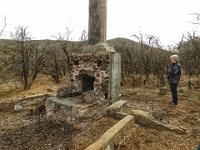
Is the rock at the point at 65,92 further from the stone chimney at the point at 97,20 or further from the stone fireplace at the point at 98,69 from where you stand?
the stone chimney at the point at 97,20

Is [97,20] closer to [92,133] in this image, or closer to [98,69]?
[98,69]

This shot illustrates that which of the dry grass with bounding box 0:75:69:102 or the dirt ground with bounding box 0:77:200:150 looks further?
the dry grass with bounding box 0:75:69:102

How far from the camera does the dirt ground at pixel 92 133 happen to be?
5297 millimetres

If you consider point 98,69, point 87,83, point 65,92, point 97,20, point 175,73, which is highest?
point 97,20

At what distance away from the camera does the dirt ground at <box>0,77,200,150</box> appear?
5297 mm

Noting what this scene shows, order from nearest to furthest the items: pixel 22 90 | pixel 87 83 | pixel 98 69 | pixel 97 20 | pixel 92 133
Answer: pixel 92 133, pixel 98 69, pixel 97 20, pixel 87 83, pixel 22 90

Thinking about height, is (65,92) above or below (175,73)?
below

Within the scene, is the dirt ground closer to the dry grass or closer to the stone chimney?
the stone chimney

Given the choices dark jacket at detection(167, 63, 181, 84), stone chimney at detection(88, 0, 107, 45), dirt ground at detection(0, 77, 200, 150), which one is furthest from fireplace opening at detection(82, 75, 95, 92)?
dark jacket at detection(167, 63, 181, 84)

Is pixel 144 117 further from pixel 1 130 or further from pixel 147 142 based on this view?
pixel 1 130

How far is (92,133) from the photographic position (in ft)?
19.1

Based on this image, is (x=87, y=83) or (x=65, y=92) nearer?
(x=65, y=92)

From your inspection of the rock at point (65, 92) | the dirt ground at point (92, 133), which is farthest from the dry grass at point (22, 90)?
the dirt ground at point (92, 133)

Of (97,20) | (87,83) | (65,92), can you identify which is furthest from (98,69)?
(97,20)
